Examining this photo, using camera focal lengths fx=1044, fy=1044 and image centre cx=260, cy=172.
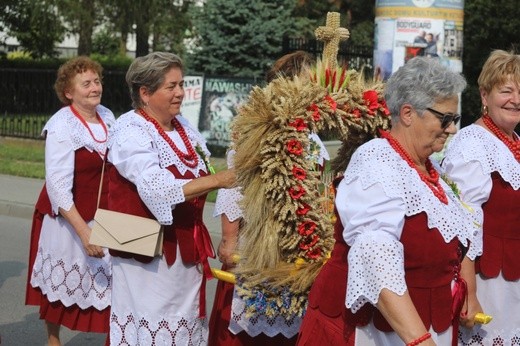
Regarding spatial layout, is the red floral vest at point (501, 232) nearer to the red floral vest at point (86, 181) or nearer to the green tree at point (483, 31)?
the red floral vest at point (86, 181)

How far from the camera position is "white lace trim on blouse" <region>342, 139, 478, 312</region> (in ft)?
11.3

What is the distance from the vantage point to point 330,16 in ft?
15.9

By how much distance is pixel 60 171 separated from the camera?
6234 millimetres

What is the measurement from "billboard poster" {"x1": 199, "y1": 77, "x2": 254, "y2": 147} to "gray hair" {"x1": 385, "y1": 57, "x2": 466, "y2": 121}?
1348 centimetres

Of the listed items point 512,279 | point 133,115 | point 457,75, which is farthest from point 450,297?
point 133,115

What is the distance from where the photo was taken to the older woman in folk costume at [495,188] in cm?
467

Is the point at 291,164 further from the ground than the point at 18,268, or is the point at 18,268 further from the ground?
the point at 291,164

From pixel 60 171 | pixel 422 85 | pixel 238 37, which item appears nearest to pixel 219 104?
pixel 238 37

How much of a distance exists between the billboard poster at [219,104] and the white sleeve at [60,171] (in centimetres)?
1088

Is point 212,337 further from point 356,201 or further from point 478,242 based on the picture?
point 356,201

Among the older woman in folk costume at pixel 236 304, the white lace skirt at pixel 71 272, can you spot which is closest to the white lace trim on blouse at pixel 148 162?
the older woman in folk costume at pixel 236 304

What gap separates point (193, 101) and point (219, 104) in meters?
0.45

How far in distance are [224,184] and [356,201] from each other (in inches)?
45.5

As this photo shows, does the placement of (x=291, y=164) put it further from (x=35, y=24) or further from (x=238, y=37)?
(x=35, y=24)
